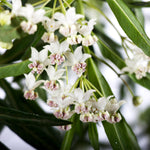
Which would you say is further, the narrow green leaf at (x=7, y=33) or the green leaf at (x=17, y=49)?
the green leaf at (x=17, y=49)

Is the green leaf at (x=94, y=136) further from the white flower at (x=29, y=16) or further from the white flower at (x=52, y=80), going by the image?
the white flower at (x=29, y=16)

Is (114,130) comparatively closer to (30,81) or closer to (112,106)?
(112,106)

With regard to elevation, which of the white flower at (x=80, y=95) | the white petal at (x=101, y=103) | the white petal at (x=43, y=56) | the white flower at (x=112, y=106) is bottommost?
the white flower at (x=112, y=106)

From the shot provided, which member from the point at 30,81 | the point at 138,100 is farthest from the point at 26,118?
the point at 138,100

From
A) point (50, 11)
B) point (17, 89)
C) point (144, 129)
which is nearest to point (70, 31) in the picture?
A: point (50, 11)

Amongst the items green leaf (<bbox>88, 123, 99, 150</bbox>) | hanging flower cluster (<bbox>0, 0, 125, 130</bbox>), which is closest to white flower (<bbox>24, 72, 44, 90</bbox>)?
hanging flower cluster (<bbox>0, 0, 125, 130</bbox>)

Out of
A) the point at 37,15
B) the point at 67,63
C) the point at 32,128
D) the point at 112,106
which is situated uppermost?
the point at 37,15

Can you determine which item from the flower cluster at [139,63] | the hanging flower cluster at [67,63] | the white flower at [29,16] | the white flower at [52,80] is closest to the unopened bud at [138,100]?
the flower cluster at [139,63]
